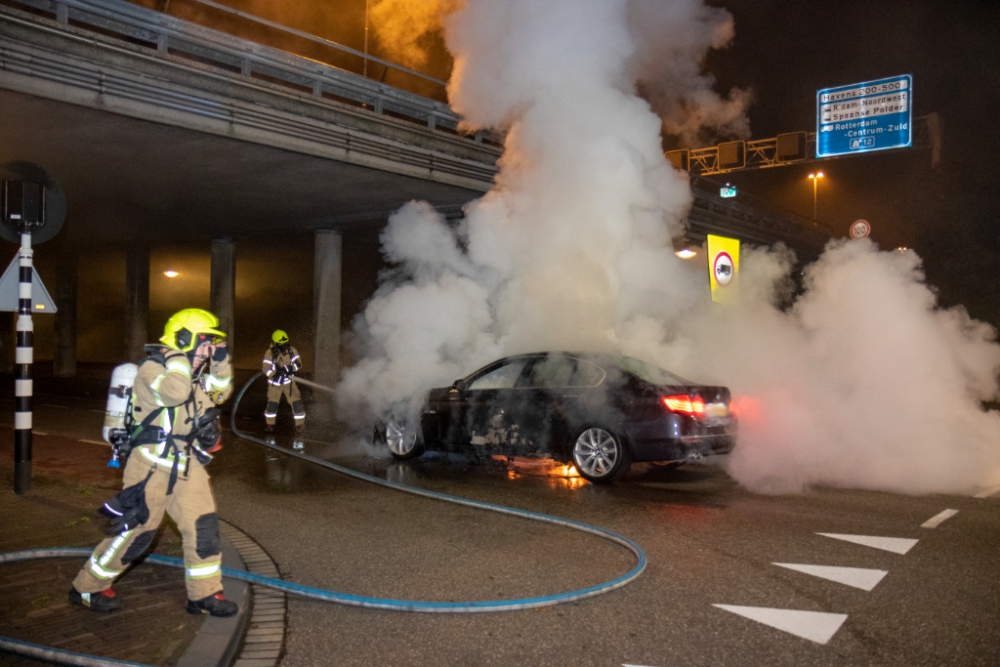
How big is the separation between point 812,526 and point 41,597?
5.48 metres

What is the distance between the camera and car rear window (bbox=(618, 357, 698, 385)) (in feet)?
27.0

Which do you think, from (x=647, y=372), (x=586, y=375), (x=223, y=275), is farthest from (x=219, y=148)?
(x=223, y=275)

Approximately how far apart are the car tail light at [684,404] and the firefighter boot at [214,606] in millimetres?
4838

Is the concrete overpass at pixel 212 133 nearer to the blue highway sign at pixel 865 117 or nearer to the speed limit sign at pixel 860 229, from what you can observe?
the speed limit sign at pixel 860 229

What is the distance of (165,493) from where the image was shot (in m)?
4.21

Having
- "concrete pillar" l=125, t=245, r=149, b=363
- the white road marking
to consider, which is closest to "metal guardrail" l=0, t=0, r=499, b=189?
the white road marking

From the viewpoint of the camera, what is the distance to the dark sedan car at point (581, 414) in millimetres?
7848

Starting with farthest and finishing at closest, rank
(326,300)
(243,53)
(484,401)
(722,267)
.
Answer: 1. (326,300)
2. (243,53)
3. (722,267)
4. (484,401)

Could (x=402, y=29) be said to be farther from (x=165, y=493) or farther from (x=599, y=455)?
(x=165, y=493)

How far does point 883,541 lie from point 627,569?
2095mm

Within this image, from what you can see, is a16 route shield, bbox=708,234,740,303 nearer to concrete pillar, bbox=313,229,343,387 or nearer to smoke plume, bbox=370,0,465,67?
smoke plume, bbox=370,0,465,67

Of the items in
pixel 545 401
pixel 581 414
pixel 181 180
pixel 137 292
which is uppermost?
pixel 181 180

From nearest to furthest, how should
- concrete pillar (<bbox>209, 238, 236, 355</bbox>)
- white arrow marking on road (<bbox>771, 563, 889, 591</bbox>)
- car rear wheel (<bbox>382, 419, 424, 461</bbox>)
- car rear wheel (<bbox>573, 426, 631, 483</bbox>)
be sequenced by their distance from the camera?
white arrow marking on road (<bbox>771, 563, 889, 591</bbox>) → car rear wheel (<bbox>573, 426, 631, 483</bbox>) → car rear wheel (<bbox>382, 419, 424, 461</bbox>) → concrete pillar (<bbox>209, 238, 236, 355</bbox>)

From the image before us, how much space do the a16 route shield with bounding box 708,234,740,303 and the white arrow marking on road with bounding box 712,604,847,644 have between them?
7.44 m
